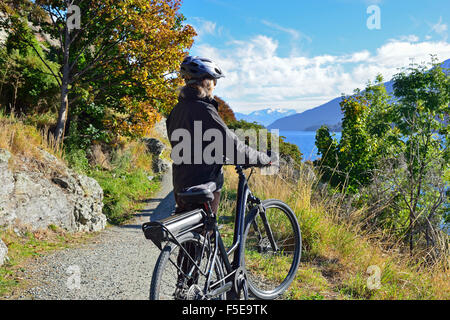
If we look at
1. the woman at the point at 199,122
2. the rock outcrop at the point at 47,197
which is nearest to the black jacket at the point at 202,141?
the woman at the point at 199,122

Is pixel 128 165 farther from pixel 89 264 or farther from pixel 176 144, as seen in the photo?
pixel 176 144

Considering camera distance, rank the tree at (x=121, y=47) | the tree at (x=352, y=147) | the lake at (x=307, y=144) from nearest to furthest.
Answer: the lake at (x=307, y=144), the tree at (x=121, y=47), the tree at (x=352, y=147)

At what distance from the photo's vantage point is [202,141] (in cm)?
264

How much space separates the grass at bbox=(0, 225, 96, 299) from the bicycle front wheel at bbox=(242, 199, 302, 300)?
243 centimetres

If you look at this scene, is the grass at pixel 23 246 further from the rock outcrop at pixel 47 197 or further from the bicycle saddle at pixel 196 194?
the bicycle saddle at pixel 196 194

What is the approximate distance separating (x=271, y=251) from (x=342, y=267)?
1.44m

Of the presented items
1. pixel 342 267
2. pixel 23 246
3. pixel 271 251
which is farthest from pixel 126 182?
pixel 271 251

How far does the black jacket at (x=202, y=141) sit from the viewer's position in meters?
2.60

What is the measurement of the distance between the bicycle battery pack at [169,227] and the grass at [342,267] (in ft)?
5.69

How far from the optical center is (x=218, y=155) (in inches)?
106

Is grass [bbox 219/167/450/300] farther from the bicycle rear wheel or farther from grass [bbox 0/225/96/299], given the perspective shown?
grass [bbox 0/225/96/299]

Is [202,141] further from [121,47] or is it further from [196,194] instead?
[121,47]
